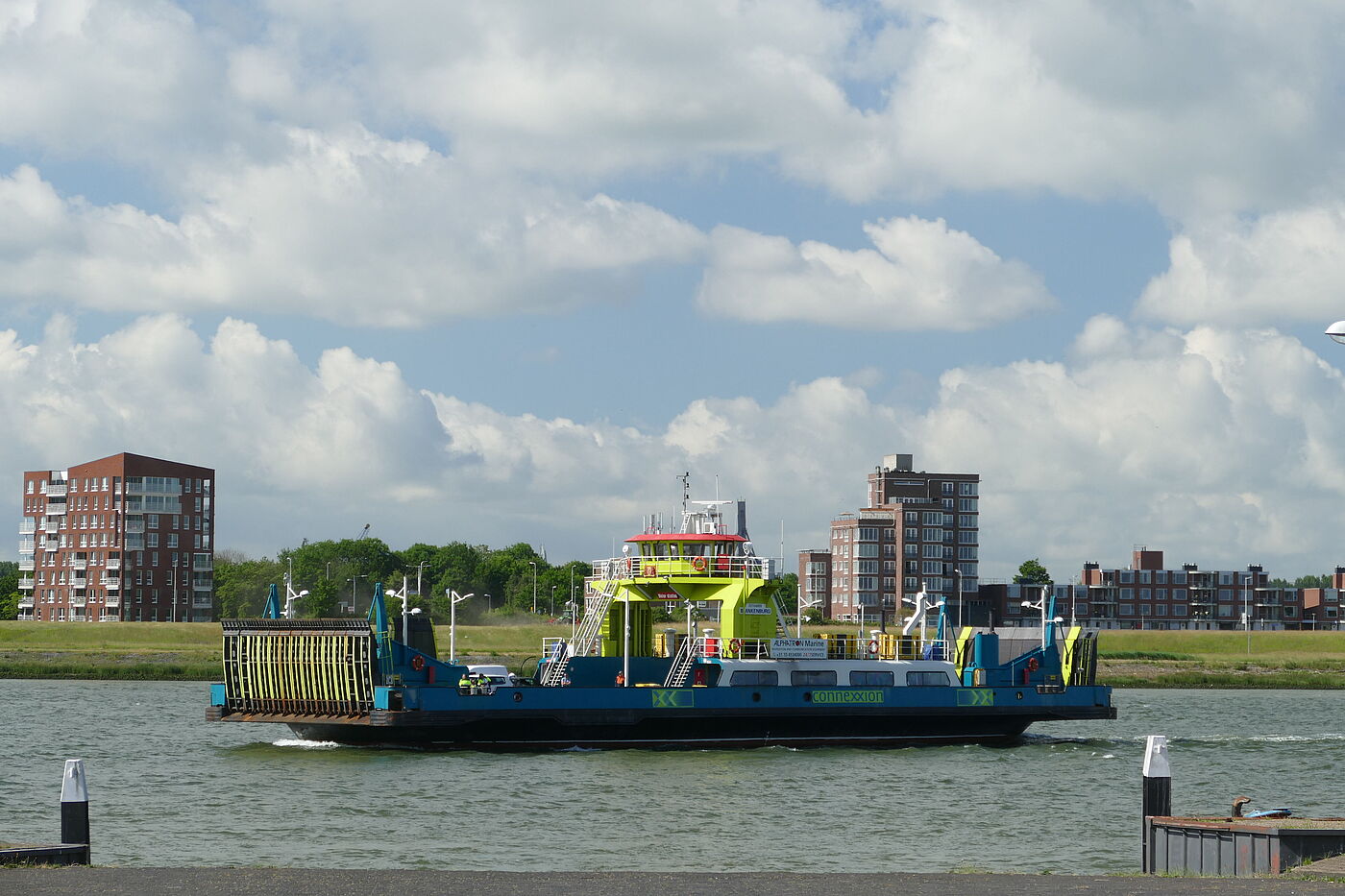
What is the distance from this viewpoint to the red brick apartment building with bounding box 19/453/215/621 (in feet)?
483

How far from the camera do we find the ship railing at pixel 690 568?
148 feet

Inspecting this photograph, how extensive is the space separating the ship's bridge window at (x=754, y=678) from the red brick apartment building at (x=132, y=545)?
112365 millimetres

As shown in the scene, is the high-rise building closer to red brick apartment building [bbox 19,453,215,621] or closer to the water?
red brick apartment building [bbox 19,453,215,621]

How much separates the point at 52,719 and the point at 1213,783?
3606 cm

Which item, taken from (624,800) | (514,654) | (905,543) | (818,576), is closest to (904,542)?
(905,543)

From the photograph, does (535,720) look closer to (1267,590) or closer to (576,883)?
(576,883)

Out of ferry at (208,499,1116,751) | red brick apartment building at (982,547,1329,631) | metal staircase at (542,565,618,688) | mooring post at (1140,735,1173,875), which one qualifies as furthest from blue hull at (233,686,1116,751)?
red brick apartment building at (982,547,1329,631)

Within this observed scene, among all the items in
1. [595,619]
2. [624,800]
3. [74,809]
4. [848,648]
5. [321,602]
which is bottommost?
[624,800]

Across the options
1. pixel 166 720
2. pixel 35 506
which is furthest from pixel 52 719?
pixel 35 506

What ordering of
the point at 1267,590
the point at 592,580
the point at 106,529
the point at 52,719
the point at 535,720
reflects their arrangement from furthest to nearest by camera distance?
the point at 1267,590 → the point at 106,529 → the point at 52,719 → the point at 592,580 → the point at 535,720

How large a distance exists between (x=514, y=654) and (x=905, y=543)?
228 ft

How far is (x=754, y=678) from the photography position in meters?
43.2

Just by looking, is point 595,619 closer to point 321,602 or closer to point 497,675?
point 497,675

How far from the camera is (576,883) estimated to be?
16062mm
